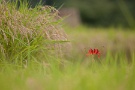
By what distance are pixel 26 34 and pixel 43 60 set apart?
0.34 m

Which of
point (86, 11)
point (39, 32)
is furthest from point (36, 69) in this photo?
point (86, 11)

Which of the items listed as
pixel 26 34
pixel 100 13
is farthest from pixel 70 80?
pixel 100 13

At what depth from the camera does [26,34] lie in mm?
2807

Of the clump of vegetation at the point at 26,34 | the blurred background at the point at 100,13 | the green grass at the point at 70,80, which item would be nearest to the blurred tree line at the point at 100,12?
the blurred background at the point at 100,13

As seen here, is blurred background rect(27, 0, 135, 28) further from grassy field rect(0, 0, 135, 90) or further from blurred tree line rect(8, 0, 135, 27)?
grassy field rect(0, 0, 135, 90)

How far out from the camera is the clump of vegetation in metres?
2.86

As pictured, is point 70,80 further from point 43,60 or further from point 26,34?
point 43,60

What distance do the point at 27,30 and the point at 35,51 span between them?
19cm

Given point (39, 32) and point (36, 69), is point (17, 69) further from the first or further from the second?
point (39, 32)

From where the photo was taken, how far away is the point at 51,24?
10.0ft

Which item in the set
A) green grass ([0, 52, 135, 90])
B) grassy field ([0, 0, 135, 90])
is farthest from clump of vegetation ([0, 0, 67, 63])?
green grass ([0, 52, 135, 90])

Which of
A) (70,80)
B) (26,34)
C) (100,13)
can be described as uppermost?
(100,13)

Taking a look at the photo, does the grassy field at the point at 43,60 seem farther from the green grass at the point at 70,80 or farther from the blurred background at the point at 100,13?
the blurred background at the point at 100,13

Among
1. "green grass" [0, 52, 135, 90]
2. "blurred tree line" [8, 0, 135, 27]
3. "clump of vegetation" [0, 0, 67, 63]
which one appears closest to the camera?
"green grass" [0, 52, 135, 90]
